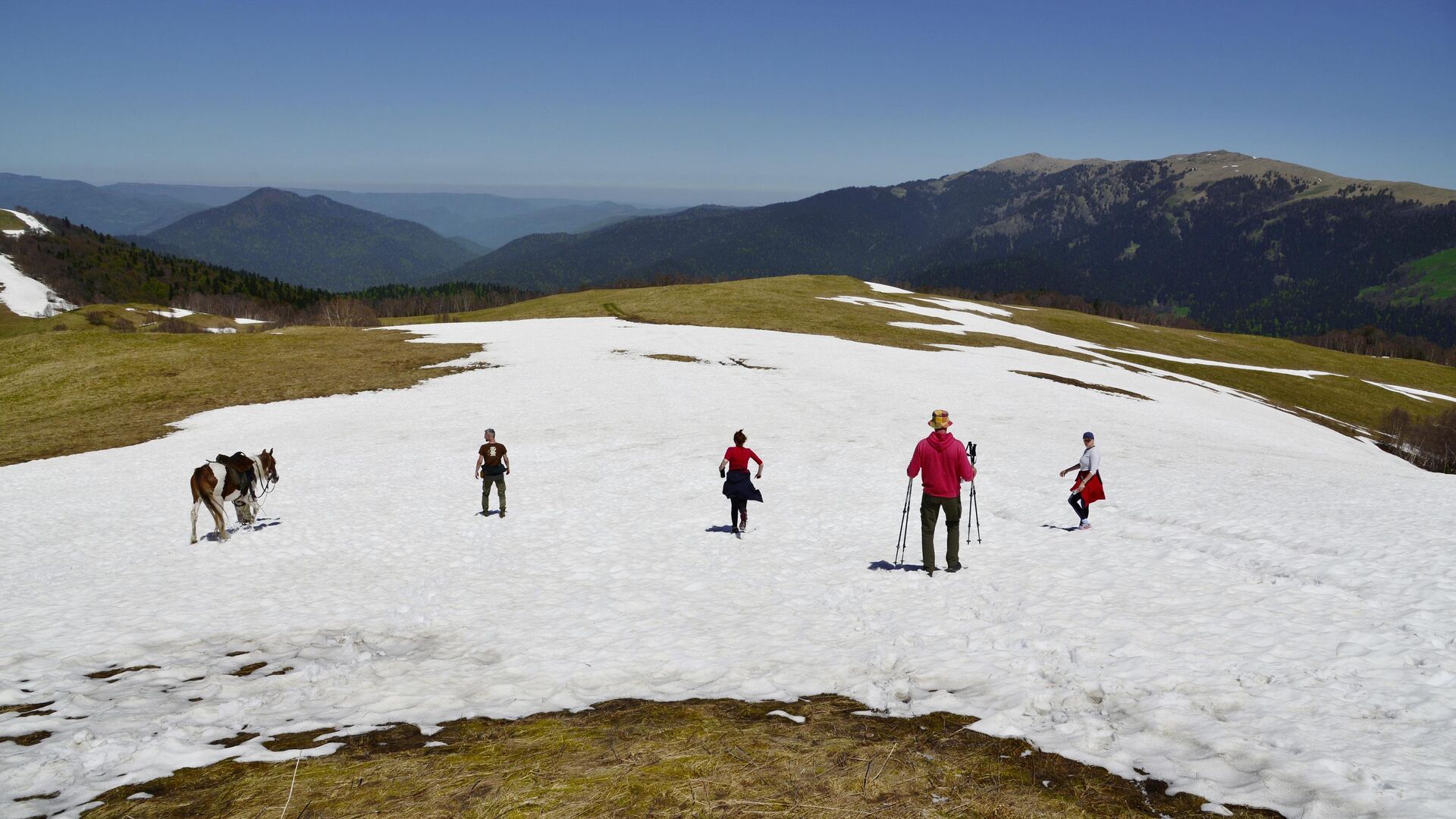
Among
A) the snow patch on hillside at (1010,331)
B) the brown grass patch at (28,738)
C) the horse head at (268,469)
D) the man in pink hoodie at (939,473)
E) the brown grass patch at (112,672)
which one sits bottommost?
the brown grass patch at (112,672)

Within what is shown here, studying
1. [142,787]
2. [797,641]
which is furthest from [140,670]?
[797,641]

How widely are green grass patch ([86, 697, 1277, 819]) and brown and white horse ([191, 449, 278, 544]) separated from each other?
16138 mm

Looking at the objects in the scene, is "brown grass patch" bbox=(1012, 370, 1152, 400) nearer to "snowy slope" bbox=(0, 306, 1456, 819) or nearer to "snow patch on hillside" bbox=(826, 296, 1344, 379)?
"snowy slope" bbox=(0, 306, 1456, 819)

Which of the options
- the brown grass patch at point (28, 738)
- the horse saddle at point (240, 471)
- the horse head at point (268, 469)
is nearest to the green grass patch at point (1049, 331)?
the horse head at point (268, 469)

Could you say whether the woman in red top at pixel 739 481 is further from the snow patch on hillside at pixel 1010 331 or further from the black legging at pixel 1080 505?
the snow patch on hillside at pixel 1010 331

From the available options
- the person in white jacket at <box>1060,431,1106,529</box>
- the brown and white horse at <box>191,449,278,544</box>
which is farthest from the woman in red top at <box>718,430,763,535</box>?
the brown and white horse at <box>191,449,278,544</box>

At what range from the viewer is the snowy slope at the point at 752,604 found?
346 inches

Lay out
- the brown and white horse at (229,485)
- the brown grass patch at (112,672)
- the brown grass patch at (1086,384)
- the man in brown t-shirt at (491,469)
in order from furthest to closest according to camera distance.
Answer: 1. the brown grass patch at (1086,384)
2. the man in brown t-shirt at (491,469)
3. the brown and white horse at (229,485)
4. the brown grass patch at (112,672)

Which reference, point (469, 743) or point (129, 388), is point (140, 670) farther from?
point (129, 388)

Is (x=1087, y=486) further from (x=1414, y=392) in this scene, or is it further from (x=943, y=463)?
(x=1414, y=392)

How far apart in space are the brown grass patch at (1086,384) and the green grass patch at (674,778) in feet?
167

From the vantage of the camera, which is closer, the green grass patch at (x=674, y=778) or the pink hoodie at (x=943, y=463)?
the green grass patch at (x=674, y=778)

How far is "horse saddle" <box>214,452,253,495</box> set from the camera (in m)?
22.0

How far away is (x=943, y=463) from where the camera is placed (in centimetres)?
1534
